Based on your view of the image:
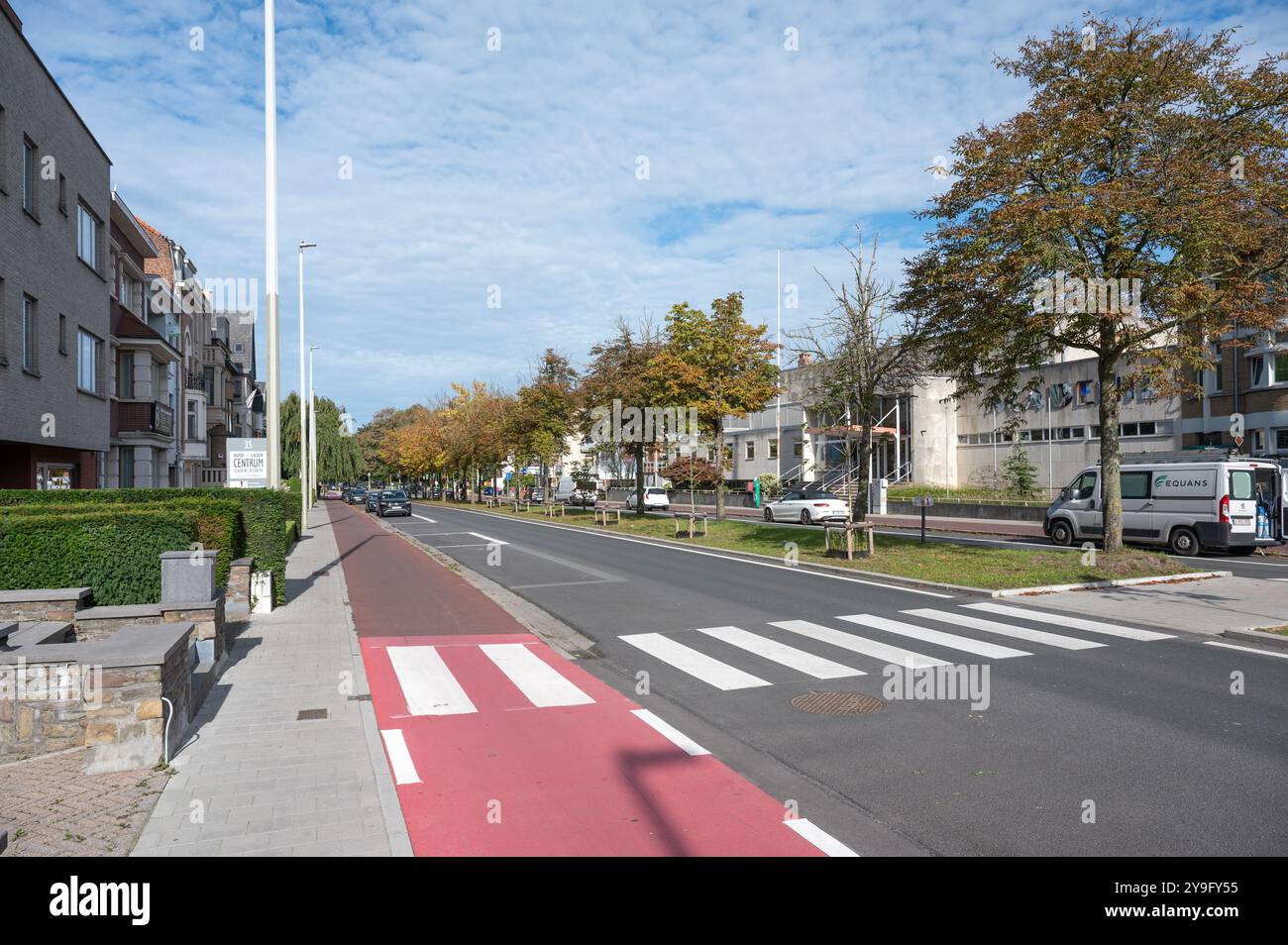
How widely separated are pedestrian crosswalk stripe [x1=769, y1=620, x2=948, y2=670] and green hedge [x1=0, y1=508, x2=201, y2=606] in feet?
24.6

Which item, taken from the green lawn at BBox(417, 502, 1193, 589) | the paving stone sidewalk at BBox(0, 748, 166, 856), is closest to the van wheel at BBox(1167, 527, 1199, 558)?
the green lawn at BBox(417, 502, 1193, 589)

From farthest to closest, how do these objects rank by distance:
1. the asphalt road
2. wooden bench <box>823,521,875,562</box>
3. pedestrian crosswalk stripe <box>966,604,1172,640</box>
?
wooden bench <box>823,521,875,562</box>
pedestrian crosswalk stripe <box>966,604,1172,640</box>
the asphalt road

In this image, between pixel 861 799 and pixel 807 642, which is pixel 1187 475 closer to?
pixel 807 642

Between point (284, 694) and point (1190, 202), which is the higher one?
point (1190, 202)

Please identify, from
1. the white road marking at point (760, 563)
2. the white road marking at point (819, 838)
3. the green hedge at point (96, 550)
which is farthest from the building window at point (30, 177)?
the white road marking at point (819, 838)

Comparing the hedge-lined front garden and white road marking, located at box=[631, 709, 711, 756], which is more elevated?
the hedge-lined front garden

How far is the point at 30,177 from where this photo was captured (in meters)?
17.2

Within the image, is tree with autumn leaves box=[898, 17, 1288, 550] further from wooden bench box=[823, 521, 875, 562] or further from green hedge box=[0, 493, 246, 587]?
green hedge box=[0, 493, 246, 587]

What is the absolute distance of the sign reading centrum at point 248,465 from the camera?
50.9 ft

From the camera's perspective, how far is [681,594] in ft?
48.5

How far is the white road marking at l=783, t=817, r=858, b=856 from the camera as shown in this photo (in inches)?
181
